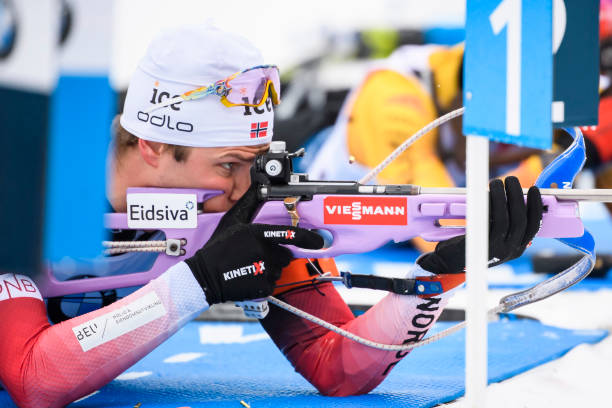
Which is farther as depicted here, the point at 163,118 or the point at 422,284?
the point at 163,118

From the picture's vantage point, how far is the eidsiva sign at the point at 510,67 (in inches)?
58.4

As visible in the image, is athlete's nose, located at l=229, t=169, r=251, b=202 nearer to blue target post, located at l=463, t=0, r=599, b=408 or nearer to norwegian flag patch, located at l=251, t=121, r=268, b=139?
norwegian flag patch, located at l=251, t=121, r=268, b=139

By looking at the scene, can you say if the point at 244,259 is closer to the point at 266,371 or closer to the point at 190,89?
the point at 190,89

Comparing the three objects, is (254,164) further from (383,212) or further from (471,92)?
(471,92)

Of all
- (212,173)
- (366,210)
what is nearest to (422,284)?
(366,210)

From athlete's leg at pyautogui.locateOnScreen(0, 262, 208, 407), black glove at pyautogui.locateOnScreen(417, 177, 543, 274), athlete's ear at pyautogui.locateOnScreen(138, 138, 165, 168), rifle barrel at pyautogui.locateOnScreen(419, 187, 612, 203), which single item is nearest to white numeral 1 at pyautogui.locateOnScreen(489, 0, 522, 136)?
black glove at pyautogui.locateOnScreen(417, 177, 543, 274)

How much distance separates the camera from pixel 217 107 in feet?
7.62

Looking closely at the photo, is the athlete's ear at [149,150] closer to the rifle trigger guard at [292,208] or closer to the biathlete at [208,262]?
the biathlete at [208,262]

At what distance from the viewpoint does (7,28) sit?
1193 mm

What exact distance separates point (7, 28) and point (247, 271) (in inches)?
38.9

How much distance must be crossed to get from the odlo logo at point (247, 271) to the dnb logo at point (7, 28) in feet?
3.15

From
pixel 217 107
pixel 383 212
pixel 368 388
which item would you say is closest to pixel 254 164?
pixel 217 107

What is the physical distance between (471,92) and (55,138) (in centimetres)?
70

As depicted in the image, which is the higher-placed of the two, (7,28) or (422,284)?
(7,28)
